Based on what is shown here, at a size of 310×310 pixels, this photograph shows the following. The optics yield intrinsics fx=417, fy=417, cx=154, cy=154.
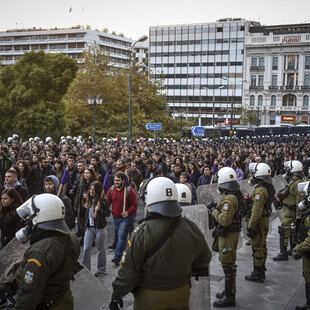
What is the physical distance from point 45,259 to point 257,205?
12.2ft

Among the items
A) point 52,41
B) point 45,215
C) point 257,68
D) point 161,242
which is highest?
point 52,41

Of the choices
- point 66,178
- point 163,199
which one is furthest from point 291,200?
point 163,199

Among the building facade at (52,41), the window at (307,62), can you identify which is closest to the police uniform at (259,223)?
the window at (307,62)

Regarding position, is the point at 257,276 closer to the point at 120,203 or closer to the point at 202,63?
the point at 120,203

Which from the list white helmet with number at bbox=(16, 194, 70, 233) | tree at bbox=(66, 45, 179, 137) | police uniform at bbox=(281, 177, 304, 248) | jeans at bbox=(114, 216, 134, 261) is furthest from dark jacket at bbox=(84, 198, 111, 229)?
tree at bbox=(66, 45, 179, 137)

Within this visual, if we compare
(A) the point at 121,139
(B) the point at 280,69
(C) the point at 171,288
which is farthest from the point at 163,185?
(B) the point at 280,69

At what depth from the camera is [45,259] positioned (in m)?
2.96

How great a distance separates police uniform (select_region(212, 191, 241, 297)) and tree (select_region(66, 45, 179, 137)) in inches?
875

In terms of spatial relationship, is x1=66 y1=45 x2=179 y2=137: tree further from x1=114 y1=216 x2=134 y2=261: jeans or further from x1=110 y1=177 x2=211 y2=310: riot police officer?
x1=110 y1=177 x2=211 y2=310: riot police officer

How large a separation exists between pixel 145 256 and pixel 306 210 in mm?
2765

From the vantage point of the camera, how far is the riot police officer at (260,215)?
19.5 ft

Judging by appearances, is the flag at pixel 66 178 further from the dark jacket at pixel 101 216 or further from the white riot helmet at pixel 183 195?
the white riot helmet at pixel 183 195

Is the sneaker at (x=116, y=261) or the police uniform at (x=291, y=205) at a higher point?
the police uniform at (x=291, y=205)

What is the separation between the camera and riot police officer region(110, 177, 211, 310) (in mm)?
3047
